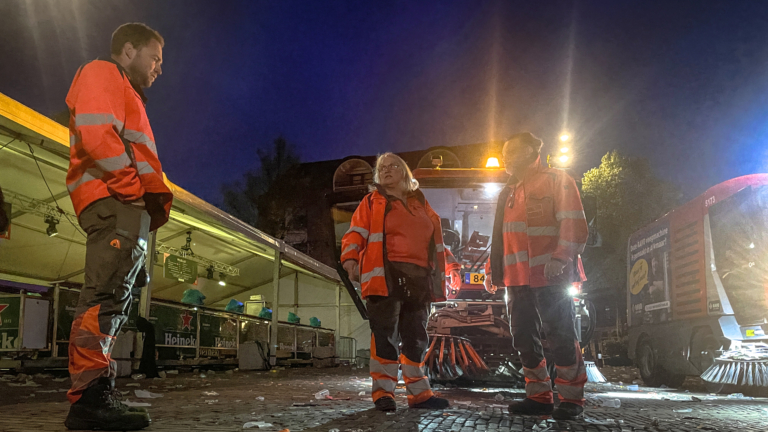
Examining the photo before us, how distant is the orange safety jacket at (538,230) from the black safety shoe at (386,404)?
1.16m

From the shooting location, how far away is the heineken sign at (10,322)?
7.96 metres

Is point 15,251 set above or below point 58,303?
above

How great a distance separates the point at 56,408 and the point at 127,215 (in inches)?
73.1

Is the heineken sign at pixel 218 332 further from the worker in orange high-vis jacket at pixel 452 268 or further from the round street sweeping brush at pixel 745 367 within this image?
the round street sweeping brush at pixel 745 367

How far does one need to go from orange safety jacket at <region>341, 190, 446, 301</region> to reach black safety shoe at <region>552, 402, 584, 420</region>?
3.72 ft

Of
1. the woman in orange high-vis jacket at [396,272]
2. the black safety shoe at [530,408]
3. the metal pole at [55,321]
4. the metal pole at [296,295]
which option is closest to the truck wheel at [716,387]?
the black safety shoe at [530,408]

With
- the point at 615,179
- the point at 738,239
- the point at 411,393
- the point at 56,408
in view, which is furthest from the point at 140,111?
the point at 615,179

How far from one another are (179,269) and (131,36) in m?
11.4

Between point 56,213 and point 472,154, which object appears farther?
point 472,154

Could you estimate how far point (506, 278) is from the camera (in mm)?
3805

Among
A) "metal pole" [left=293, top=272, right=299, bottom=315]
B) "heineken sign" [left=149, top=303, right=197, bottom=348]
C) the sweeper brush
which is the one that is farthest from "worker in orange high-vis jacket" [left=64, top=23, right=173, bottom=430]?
"metal pole" [left=293, top=272, right=299, bottom=315]

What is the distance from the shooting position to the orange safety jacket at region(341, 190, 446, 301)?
3.74 meters

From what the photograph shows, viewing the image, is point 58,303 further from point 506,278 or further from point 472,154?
point 472,154

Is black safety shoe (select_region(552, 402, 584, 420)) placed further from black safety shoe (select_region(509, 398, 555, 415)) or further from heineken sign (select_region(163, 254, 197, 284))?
heineken sign (select_region(163, 254, 197, 284))
